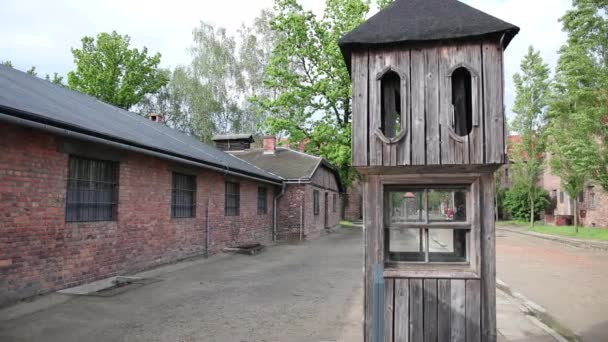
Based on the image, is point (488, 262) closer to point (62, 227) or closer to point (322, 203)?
point (62, 227)

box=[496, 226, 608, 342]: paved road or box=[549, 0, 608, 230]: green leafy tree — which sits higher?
box=[549, 0, 608, 230]: green leafy tree

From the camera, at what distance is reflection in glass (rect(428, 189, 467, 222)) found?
4641mm

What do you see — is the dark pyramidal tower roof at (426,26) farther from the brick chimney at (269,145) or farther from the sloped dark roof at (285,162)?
the brick chimney at (269,145)

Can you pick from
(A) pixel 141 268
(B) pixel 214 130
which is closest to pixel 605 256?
(A) pixel 141 268

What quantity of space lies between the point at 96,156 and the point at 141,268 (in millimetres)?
3034

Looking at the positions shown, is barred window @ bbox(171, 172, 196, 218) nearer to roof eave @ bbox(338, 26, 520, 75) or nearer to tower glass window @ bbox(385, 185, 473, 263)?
tower glass window @ bbox(385, 185, 473, 263)

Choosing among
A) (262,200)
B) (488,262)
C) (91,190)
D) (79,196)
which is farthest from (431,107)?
(262,200)

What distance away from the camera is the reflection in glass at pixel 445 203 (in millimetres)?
4641

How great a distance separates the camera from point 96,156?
29.0 feet

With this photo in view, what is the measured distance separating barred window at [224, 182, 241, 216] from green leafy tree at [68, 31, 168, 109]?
24.7 metres

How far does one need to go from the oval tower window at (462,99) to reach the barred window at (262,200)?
15019 millimetres

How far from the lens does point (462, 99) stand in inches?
188

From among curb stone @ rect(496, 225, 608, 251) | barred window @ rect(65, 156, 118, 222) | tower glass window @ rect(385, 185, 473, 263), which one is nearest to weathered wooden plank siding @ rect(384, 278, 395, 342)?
tower glass window @ rect(385, 185, 473, 263)

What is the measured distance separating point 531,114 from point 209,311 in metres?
31.9
